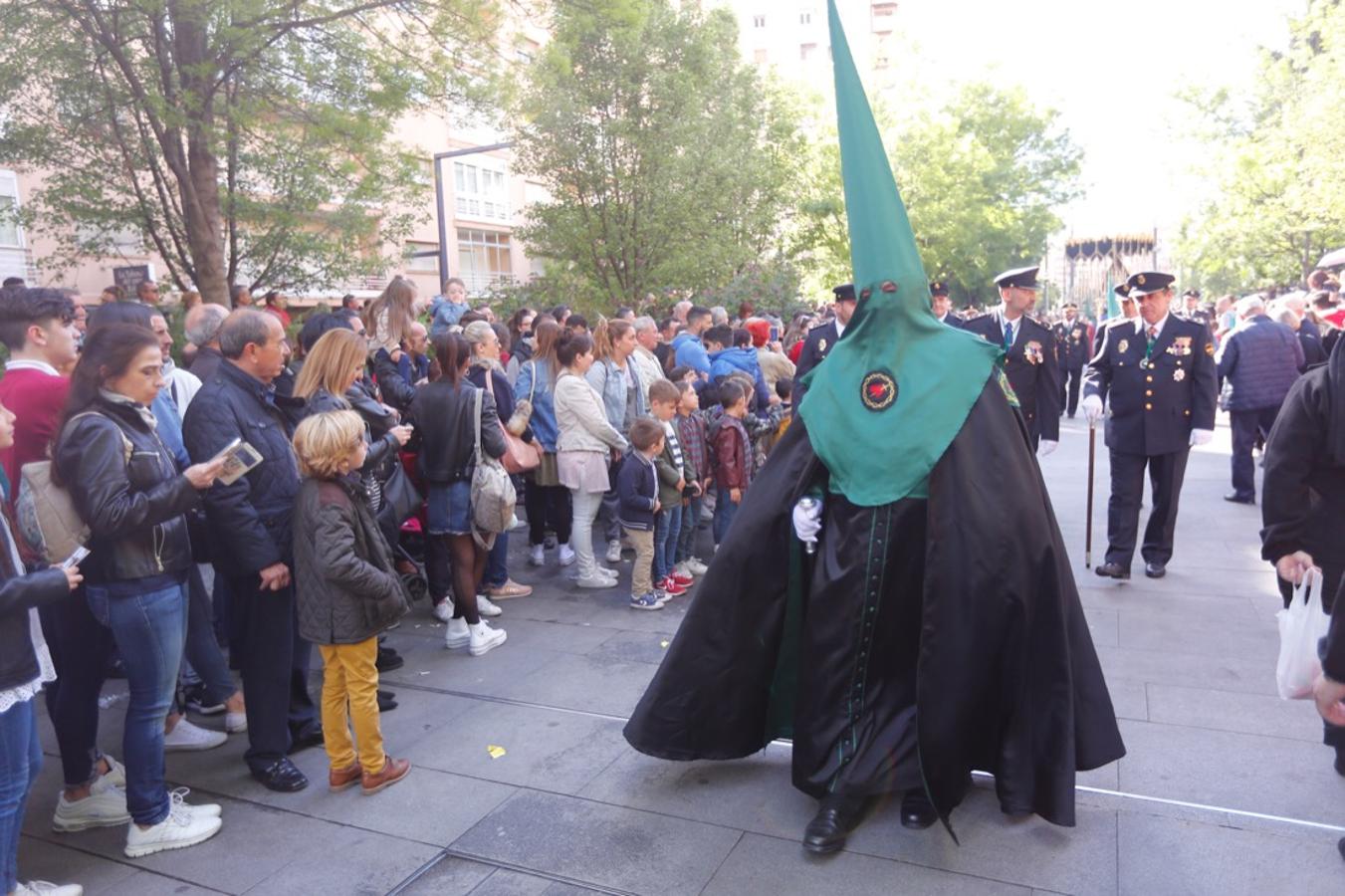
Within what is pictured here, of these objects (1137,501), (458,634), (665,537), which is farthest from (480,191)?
(458,634)

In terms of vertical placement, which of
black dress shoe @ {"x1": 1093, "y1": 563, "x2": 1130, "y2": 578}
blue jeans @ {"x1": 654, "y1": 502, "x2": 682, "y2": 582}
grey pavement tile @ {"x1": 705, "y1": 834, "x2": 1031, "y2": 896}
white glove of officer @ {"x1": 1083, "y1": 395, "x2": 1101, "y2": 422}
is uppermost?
white glove of officer @ {"x1": 1083, "y1": 395, "x2": 1101, "y2": 422}

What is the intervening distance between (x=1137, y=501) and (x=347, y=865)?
584 cm

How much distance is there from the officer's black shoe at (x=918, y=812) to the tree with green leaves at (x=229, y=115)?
27.0 feet

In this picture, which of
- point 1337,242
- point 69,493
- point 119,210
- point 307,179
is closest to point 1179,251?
point 1337,242

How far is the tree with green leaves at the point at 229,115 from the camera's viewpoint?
8.59 meters

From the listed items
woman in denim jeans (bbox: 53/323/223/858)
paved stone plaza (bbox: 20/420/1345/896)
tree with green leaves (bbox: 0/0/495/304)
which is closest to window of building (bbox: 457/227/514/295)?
tree with green leaves (bbox: 0/0/495/304)

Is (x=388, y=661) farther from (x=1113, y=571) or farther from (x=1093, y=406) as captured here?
(x=1093, y=406)

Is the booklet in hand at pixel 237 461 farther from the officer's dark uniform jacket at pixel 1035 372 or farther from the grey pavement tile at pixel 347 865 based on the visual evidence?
the officer's dark uniform jacket at pixel 1035 372

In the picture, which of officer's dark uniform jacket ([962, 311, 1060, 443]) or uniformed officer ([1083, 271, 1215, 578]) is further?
officer's dark uniform jacket ([962, 311, 1060, 443])

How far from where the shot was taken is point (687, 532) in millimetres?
7465

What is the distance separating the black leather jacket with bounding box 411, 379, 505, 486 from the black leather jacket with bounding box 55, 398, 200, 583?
205cm

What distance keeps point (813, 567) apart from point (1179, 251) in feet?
86.2

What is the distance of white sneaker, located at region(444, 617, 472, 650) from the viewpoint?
5809 mm

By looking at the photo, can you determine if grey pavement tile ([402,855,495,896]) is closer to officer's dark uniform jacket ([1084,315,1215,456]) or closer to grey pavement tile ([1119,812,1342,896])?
grey pavement tile ([1119,812,1342,896])
